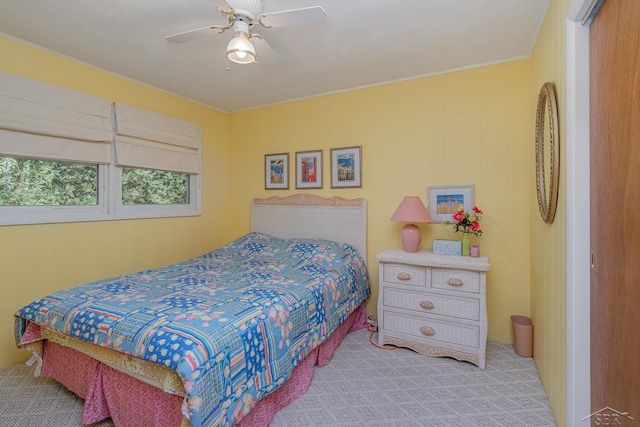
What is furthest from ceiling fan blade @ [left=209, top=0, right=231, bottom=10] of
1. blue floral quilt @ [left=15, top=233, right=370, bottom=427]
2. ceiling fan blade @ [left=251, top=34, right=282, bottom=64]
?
blue floral quilt @ [left=15, top=233, right=370, bottom=427]

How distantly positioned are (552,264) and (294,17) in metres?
1.97

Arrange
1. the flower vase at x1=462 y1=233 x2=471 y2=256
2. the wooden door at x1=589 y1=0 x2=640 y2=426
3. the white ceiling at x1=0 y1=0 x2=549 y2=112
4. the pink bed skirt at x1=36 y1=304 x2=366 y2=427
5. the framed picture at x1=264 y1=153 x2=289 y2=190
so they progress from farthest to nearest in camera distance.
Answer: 1. the framed picture at x1=264 y1=153 x2=289 y2=190
2. the flower vase at x1=462 y1=233 x2=471 y2=256
3. the white ceiling at x1=0 y1=0 x2=549 y2=112
4. the pink bed skirt at x1=36 y1=304 x2=366 y2=427
5. the wooden door at x1=589 y1=0 x2=640 y2=426

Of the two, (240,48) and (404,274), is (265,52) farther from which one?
(404,274)

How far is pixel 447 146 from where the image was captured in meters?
2.70

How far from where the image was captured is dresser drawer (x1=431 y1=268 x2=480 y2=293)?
2.16 m

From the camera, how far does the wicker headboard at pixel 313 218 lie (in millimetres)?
3062

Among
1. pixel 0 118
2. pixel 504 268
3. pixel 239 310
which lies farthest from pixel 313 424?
pixel 0 118

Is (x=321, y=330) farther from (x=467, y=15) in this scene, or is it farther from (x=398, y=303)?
(x=467, y=15)

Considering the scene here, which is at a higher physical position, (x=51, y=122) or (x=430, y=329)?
(x=51, y=122)

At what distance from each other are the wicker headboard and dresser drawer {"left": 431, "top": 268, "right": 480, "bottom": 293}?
861 millimetres

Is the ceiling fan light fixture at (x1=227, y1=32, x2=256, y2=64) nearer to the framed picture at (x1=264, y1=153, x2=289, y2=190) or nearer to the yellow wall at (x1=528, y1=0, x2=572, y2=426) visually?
the yellow wall at (x1=528, y1=0, x2=572, y2=426)

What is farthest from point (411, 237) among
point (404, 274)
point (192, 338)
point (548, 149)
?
point (192, 338)

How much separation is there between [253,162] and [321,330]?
7.94ft

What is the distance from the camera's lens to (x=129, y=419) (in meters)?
1.46
